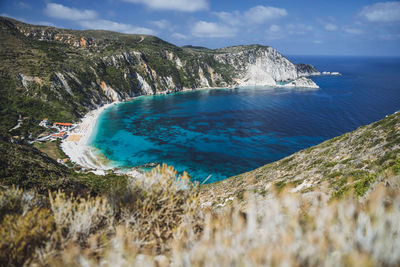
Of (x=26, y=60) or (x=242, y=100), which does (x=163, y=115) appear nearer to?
(x=242, y=100)

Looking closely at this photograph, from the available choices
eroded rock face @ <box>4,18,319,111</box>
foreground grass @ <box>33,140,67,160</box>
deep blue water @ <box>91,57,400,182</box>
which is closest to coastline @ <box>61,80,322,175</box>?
foreground grass @ <box>33,140,67,160</box>

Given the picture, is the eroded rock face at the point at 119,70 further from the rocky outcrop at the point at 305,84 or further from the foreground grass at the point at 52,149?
the foreground grass at the point at 52,149

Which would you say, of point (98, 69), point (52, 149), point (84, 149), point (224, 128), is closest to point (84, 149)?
point (84, 149)

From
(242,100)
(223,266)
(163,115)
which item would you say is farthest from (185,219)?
(242,100)

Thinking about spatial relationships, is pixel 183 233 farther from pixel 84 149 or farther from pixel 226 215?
pixel 84 149

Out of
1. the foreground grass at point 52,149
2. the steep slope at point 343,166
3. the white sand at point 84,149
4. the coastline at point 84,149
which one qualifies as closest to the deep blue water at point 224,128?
the coastline at point 84,149

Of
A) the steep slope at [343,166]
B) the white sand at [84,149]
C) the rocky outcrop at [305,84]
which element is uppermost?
the rocky outcrop at [305,84]

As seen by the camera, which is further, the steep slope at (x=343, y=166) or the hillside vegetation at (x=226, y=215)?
the steep slope at (x=343, y=166)
